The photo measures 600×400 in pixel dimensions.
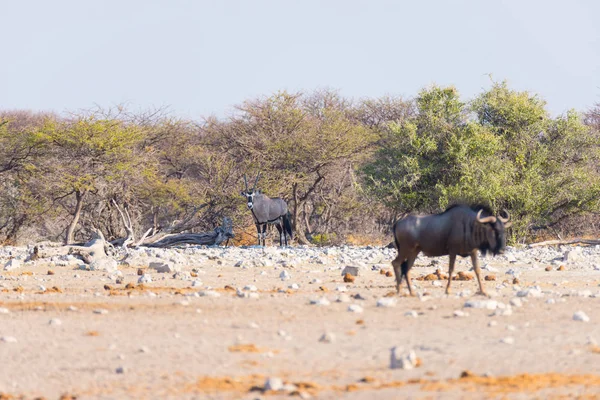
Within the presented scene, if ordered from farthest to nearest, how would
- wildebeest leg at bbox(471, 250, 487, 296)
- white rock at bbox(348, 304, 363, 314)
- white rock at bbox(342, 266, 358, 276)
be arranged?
white rock at bbox(342, 266, 358, 276) < wildebeest leg at bbox(471, 250, 487, 296) < white rock at bbox(348, 304, 363, 314)

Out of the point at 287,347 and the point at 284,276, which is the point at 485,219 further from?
the point at 287,347

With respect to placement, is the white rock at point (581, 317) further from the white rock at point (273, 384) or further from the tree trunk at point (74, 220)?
the tree trunk at point (74, 220)

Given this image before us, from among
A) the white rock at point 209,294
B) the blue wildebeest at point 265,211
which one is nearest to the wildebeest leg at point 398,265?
the white rock at point 209,294

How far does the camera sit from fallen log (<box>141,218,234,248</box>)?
1293 inches

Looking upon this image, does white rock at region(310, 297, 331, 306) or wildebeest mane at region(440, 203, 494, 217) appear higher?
wildebeest mane at region(440, 203, 494, 217)

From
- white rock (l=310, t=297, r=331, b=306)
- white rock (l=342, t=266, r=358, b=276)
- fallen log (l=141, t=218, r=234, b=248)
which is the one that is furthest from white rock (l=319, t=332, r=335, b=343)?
fallen log (l=141, t=218, r=234, b=248)

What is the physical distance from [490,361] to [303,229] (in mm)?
31315

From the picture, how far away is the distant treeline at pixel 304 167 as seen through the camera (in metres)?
30.1

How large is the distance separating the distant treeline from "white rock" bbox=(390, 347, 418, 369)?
2122 cm

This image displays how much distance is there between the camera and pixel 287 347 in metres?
8.94

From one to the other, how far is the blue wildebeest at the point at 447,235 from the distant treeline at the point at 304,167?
15.2 meters

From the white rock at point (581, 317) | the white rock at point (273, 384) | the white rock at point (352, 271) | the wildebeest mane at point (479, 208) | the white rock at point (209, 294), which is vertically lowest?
the white rock at point (273, 384)

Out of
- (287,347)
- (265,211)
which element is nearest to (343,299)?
(287,347)

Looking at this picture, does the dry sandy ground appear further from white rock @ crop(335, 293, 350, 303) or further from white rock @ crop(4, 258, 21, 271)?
white rock @ crop(4, 258, 21, 271)
